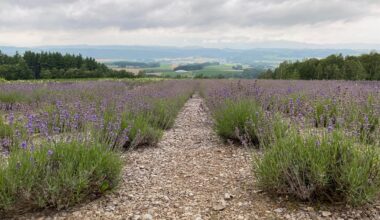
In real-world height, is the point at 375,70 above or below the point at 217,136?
above

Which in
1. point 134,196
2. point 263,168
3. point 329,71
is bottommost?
point 134,196

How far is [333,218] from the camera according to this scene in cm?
227

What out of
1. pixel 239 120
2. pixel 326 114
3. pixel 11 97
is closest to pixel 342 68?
pixel 326 114

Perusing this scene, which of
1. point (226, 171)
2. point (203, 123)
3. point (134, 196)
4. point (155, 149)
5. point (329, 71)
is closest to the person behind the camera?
point (134, 196)

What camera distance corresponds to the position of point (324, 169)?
2379mm

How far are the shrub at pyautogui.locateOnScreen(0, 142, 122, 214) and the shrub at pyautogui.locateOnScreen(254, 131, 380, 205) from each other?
158cm

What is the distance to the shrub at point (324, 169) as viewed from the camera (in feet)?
7.52

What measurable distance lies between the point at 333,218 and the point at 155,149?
2.70 meters

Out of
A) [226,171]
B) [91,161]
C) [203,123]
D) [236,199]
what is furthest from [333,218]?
[203,123]

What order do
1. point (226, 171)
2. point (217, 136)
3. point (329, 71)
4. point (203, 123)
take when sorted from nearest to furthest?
point (226, 171) → point (217, 136) → point (203, 123) → point (329, 71)

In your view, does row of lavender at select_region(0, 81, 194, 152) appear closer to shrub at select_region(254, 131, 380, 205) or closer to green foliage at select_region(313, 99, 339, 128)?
shrub at select_region(254, 131, 380, 205)

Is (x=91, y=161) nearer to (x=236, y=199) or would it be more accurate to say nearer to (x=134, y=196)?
(x=134, y=196)

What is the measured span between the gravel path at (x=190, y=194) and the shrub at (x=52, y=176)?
122mm

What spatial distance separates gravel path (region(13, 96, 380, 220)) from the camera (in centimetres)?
239
